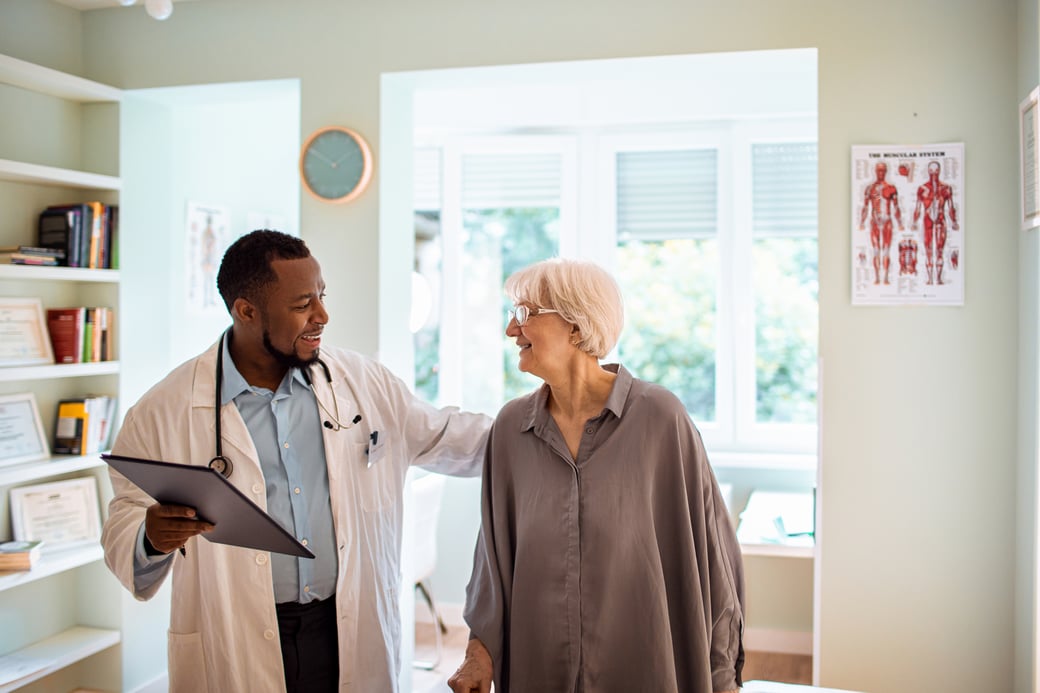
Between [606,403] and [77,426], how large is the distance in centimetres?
256

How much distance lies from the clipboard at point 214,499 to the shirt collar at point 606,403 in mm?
553

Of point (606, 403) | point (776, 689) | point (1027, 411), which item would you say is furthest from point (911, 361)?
point (606, 403)

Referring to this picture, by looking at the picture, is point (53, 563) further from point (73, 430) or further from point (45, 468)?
point (73, 430)

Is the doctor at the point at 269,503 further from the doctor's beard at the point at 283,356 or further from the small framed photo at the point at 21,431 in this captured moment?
the small framed photo at the point at 21,431

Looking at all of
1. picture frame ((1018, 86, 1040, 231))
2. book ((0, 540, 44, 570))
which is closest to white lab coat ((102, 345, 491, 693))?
book ((0, 540, 44, 570))

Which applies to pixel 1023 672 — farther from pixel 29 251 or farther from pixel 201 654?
pixel 29 251

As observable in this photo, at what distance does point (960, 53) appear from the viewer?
112 inches

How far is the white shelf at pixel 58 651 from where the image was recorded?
→ 3.23m

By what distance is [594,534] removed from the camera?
1.81 metres

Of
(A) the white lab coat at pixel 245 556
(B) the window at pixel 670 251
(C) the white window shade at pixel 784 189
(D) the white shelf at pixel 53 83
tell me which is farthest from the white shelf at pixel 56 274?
(C) the white window shade at pixel 784 189

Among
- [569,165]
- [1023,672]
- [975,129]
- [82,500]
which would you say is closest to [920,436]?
[1023,672]

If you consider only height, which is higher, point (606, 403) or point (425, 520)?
point (606, 403)

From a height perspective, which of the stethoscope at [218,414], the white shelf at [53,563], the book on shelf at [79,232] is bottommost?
the white shelf at [53,563]

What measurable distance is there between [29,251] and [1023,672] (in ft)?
12.2
